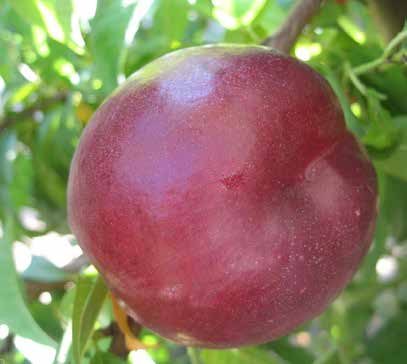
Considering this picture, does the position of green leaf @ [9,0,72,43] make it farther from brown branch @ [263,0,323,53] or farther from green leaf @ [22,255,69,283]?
green leaf @ [22,255,69,283]

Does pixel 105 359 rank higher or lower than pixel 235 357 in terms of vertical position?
A: higher

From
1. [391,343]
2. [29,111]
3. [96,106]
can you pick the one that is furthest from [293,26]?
[391,343]

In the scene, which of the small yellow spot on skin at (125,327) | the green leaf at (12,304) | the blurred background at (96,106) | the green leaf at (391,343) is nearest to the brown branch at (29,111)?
the blurred background at (96,106)

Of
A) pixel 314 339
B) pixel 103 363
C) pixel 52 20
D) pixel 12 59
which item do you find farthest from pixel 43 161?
pixel 314 339

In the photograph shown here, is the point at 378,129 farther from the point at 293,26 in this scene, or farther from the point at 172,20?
the point at 172,20

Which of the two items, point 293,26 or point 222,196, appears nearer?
point 222,196

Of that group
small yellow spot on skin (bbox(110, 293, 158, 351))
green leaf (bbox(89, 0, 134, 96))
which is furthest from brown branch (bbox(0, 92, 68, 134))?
small yellow spot on skin (bbox(110, 293, 158, 351))
